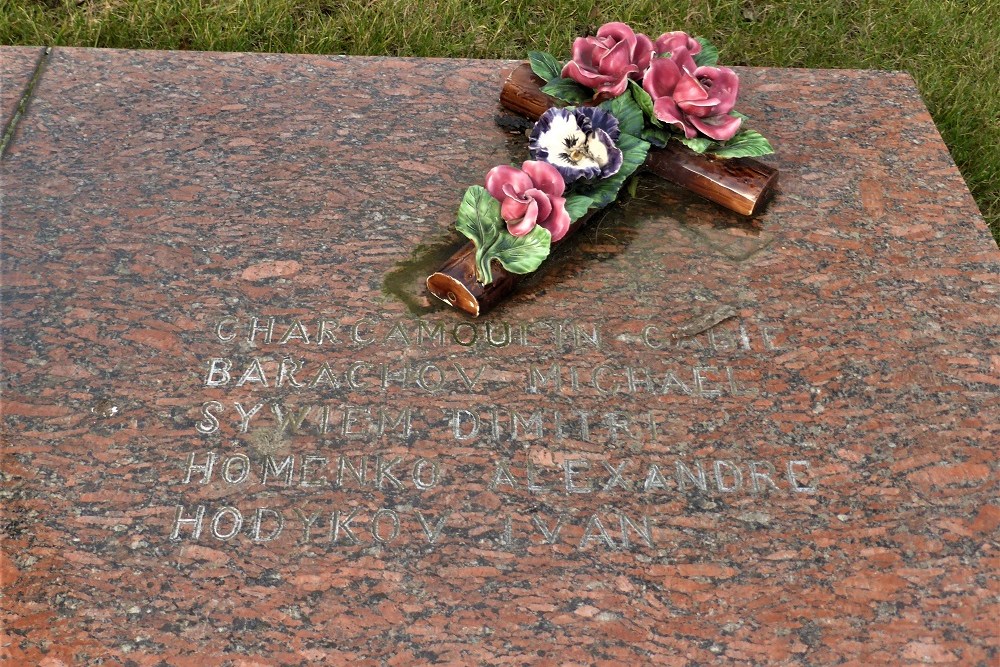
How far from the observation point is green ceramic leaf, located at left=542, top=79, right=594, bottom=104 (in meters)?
2.40

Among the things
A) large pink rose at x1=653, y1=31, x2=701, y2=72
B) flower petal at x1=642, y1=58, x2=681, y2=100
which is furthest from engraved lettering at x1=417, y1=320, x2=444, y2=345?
large pink rose at x1=653, y1=31, x2=701, y2=72

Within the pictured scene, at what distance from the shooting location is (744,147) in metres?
2.31

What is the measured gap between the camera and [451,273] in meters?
2.08

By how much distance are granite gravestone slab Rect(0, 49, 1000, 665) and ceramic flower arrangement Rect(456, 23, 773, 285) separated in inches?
7.3

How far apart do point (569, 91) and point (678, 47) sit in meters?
0.32

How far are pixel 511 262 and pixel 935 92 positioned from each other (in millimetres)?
2607

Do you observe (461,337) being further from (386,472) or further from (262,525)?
Result: (262,525)

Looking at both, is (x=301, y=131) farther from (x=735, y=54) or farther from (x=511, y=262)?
(x=735, y=54)

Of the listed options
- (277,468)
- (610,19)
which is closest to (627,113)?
(277,468)

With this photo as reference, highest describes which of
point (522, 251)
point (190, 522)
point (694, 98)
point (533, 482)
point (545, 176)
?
point (694, 98)

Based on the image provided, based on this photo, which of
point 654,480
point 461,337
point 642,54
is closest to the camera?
point 654,480

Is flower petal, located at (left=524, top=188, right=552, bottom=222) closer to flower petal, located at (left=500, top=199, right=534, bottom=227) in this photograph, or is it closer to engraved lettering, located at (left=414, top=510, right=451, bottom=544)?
flower petal, located at (left=500, top=199, right=534, bottom=227)

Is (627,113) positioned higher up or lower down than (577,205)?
higher up

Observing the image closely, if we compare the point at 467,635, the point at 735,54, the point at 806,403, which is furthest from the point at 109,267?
the point at 735,54
